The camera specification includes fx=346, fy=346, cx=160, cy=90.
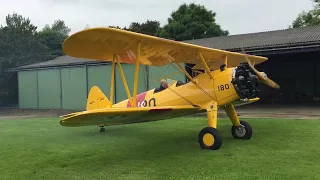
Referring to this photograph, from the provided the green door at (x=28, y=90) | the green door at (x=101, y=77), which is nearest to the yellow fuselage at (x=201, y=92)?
the green door at (x=101, y=77)

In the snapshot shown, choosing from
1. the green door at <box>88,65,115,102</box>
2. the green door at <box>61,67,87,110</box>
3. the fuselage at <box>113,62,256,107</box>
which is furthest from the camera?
the green door at <box>61,67,87,110</box>

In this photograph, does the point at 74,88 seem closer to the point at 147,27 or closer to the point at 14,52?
the point at 14,52

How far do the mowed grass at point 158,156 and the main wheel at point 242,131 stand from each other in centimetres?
20

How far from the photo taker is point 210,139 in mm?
7406

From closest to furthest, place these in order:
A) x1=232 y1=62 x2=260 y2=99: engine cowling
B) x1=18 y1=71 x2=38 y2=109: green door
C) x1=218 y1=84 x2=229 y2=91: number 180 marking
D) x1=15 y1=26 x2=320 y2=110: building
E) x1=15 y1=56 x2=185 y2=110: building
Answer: x1=232 y1=62 x2=260 y2=99: engine cowling → x1=218 y1=84 x2=229 y2=91: number 180 marking → x1=15 y1=26 x2=320 y2=110: building → x1=15 y1=56 x2=185 y2=110: building → x1=18 y1=71 x2=38 y2=109: green door

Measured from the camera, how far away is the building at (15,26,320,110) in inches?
769

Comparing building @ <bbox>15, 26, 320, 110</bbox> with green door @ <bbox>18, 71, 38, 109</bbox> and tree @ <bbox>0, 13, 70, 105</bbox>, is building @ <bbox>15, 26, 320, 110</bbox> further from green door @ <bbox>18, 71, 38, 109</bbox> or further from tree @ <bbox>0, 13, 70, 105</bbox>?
tree @ <bbox>0, 13, 70, 105</bbox>

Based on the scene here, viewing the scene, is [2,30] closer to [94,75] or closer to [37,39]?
[37,39]

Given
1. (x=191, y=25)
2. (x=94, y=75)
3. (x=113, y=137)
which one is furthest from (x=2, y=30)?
(x=113, y=137)

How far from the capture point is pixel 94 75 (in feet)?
78.9

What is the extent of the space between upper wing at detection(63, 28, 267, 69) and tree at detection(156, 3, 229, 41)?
1395 inches

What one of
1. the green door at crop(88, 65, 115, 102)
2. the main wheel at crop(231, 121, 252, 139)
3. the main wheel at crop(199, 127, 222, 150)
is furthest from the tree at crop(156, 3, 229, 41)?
the main wheel at crop(199, 127, 222, 150)

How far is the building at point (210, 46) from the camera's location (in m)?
19.5

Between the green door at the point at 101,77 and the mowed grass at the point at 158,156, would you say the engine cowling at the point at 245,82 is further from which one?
the green door at the point at 101,77
